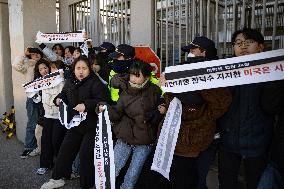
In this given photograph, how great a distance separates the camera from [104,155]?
365cm

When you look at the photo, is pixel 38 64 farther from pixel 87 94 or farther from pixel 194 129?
pixel 194 129

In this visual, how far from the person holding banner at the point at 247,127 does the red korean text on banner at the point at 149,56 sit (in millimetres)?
1557

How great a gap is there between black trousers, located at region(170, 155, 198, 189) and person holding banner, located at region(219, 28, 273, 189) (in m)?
0.32

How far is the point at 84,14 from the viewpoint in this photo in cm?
671

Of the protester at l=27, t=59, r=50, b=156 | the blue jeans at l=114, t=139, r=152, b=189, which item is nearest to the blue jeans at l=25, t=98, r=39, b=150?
the protester at l=27, t=59, r=50, b=156

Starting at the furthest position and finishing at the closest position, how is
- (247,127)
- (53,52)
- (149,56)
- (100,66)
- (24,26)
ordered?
(24,26)
(53,52)
(100,66)
(149,56)
(247,127)

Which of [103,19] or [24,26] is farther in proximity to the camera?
[24,26]

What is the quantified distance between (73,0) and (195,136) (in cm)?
491

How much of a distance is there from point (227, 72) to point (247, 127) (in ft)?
1.75

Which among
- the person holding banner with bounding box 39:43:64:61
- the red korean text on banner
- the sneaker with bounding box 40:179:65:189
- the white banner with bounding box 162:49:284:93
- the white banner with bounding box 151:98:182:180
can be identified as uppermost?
the person holding banner with bounding box 39:43:64:61

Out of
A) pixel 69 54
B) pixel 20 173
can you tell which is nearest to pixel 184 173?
pixel 20 173

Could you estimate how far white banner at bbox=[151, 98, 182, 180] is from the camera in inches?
120

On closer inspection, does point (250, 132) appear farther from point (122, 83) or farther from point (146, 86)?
point (122, 83)

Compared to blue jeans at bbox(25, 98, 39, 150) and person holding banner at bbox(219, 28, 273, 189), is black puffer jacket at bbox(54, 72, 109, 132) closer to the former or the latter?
person holding banner at bbox(219, 28, 273, 189)
